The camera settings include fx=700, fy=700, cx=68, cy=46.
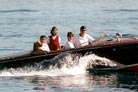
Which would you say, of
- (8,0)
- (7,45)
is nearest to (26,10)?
(8,0)

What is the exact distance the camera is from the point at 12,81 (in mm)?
23969

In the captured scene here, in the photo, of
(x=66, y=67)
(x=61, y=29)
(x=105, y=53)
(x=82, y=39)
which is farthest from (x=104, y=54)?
(x=61, y=29)

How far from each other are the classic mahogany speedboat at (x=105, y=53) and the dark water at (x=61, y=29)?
1.02 ft

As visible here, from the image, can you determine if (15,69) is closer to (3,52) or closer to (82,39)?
(82,39)

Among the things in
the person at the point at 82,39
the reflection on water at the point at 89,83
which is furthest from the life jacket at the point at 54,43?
the reflection on water at the point at 89,83

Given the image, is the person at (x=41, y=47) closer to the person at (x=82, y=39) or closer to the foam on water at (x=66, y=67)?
the foam on water at (x=66, y=67)

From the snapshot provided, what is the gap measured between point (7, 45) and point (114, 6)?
19770mm

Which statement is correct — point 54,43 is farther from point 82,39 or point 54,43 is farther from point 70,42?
point 82,39

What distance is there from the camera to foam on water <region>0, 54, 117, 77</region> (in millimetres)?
24766

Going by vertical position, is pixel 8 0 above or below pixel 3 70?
above

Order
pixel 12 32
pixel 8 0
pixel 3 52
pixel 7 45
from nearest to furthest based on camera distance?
1. pixel 3 52
2. pixel 7 45
3. pixel 12 32
4. pixel 8 0

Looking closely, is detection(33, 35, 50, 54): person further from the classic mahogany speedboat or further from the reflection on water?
the reflection on water

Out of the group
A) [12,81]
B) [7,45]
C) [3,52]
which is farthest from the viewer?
[7,45]

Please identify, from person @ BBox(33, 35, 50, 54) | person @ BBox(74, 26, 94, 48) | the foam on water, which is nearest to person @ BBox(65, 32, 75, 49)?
person @ BBox(74, 26, 94, 48)
